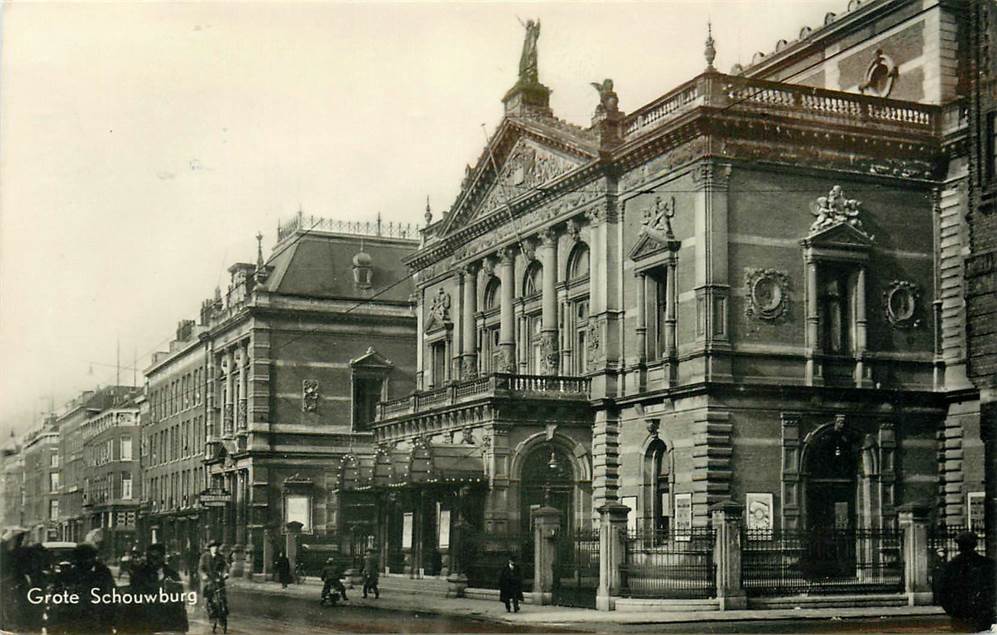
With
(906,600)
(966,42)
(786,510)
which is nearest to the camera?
(906,600)

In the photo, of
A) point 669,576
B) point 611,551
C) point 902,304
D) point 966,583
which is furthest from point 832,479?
point 966,583

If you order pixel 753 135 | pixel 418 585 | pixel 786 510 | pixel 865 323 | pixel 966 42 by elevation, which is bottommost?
pixel 418 585

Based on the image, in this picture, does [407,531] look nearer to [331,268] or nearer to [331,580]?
[331,580]

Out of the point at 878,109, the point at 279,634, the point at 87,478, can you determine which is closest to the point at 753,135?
the point at 878,109

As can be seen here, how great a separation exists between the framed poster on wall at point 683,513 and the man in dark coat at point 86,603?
→ 1737 cm

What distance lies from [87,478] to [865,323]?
4698 centimetres

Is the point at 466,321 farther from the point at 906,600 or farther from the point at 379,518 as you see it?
the point at 906,600

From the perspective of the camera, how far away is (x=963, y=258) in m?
36.2

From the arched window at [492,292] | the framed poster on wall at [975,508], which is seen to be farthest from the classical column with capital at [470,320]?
the framed poster on wall at [975,508]

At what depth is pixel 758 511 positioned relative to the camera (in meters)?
34.3

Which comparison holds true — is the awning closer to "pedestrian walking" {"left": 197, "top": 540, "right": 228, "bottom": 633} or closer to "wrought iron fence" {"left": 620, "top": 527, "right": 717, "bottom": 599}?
"wrought iron fence" {"left": 620, "top": 527, "right": 717, "bottom": 599}

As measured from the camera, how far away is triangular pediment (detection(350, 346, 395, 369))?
59.6 m

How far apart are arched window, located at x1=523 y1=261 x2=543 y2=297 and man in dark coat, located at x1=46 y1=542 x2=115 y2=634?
24.4 m

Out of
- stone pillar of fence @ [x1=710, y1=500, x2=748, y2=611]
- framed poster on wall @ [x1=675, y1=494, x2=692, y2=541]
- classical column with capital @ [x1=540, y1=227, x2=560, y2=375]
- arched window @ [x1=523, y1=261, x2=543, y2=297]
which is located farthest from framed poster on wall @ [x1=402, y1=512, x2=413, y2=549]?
stone pillar of fence @ [x1=710, y1=500, x2=748, y2=611]
